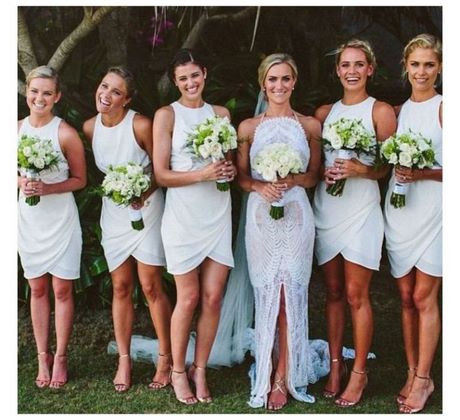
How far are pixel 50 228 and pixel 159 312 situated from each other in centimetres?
102

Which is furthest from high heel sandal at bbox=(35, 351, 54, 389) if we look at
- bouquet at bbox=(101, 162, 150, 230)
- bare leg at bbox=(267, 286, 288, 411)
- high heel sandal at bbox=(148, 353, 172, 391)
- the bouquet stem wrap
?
the bouquet stem wrap

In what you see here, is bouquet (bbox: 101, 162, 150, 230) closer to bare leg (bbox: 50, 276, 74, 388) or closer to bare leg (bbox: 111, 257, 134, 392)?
bare leg (bbox: 111, 257, 134, 392)

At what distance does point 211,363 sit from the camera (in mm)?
6062

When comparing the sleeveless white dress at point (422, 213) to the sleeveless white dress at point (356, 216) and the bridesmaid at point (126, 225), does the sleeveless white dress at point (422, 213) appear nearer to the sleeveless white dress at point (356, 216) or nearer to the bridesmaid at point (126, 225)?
the sleeveless white dress at point (356, 216)

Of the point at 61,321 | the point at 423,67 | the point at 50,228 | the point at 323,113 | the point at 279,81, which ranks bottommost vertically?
the point at 61,321

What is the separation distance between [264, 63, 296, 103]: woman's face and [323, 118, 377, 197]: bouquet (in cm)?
38

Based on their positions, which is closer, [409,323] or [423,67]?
[423,67]

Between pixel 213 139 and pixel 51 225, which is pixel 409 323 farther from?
pixel 51 225

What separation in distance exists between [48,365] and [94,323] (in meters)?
1.52

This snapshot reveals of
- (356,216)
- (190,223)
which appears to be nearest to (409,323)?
(356,216)

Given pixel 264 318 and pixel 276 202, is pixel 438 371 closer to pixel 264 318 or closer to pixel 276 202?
pixel 264 318

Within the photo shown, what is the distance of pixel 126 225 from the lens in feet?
18.0

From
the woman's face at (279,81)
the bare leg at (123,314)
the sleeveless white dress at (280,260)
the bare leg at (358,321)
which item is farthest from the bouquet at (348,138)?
the bare leg at (123,314)

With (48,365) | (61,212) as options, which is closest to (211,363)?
(48,365)
